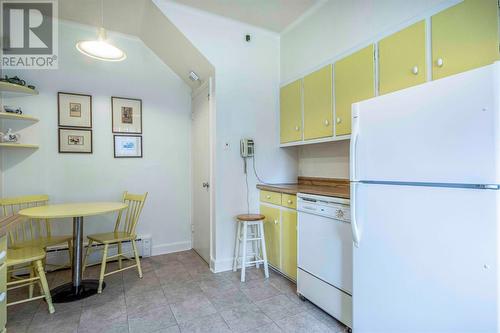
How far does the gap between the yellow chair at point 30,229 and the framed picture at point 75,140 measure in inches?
23.2

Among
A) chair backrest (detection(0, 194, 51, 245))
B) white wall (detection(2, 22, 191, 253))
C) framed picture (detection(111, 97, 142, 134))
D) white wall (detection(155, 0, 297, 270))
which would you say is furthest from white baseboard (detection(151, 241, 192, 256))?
framed picture (detection(111, 97, 142, 134))

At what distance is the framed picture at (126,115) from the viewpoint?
10.8 feet

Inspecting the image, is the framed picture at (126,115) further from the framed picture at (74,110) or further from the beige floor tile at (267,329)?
the beige floor tile at (267,329)

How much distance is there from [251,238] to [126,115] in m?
2.23

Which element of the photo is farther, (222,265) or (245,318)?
(222,265)

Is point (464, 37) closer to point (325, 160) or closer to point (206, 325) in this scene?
point (325, 160)

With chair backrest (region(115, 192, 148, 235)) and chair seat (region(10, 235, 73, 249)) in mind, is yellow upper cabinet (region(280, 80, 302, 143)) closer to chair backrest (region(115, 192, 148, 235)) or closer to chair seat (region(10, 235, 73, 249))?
chair backrest (region(115, 192, 148, 235))

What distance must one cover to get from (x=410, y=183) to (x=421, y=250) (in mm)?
336

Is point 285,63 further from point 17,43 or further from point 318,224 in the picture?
point 17,43

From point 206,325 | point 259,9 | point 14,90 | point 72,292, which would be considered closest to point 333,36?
point 259,9

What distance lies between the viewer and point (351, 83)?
2.23 meters

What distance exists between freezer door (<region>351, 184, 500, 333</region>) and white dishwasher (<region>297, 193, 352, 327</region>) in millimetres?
159

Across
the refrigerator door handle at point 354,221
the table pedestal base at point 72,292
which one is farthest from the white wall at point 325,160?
the table pedestal base at point 72,292

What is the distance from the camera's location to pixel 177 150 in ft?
12.1
